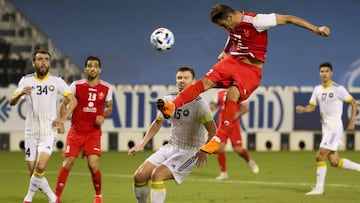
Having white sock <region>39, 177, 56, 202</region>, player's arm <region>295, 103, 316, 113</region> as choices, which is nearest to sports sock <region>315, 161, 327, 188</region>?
player's arm <region>295, 103, 316, 113</region>

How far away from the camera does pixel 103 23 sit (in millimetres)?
26562

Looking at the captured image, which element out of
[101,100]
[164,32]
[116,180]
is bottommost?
[116,180]

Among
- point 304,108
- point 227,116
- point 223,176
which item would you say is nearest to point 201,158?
point 227,116

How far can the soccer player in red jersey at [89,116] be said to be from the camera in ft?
37.9

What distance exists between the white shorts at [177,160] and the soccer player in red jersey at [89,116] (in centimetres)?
206

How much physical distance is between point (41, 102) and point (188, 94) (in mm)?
2628

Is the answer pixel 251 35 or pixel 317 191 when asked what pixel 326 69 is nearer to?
pixel 317 191

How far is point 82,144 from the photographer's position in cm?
1162

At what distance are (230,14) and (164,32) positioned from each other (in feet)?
3.80

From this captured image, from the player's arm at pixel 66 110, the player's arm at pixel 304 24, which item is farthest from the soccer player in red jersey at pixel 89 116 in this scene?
the player's arm at pixel 304 24

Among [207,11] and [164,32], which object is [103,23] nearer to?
[207,11]

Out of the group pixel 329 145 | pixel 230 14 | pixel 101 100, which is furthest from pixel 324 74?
pixel 230 14

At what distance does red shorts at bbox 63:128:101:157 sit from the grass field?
2.53 feet

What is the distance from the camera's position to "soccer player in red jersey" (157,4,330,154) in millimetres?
9125
